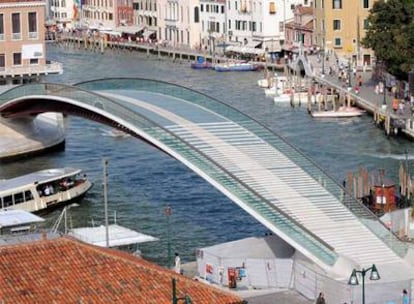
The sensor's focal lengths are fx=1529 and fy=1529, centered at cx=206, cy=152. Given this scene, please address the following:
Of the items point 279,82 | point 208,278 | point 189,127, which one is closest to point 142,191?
point 189,127

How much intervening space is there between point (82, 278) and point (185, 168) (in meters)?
17.3

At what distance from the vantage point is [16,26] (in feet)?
133

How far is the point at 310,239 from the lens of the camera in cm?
2105

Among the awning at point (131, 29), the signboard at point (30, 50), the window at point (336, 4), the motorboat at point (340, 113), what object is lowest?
the motorboat at point (340, 113)

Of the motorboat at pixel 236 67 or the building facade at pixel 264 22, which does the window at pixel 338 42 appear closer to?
the motorboat at pixel 236 67

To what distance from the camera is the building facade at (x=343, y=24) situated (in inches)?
2194

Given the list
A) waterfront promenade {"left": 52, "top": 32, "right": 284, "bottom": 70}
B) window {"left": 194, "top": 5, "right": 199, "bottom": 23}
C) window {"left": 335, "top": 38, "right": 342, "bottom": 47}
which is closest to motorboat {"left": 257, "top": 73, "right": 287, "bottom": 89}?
window {"left": 335, "top": 38, "right": 342, "bottom": 47}

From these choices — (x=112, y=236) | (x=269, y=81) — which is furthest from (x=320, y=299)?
(x=269, y=81)

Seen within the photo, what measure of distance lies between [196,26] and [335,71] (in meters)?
18.4

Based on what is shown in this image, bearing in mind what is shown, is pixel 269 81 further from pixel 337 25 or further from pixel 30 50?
pixel 30 50

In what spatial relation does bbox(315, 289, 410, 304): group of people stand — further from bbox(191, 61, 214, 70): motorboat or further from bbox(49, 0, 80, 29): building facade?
bbox(49, 0, 80, 29): building facade

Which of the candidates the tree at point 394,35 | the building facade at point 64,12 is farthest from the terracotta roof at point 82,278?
the building facade at point 64,12

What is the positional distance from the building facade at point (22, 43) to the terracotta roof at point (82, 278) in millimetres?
25176

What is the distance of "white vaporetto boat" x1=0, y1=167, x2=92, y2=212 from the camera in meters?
28.0
